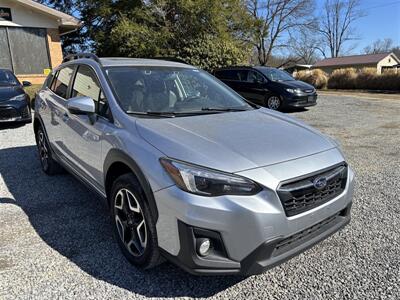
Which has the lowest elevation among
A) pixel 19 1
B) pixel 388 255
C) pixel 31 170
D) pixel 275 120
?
pixel 388 255

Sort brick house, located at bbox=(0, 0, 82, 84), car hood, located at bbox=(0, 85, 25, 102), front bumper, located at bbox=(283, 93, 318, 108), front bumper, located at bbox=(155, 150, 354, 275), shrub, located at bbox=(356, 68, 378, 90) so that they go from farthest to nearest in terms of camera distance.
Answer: shrub, located at bbox=(356, 68, 378, 90), brick house, located at bbox=(0, 0, 82, 84), front bumper, located at bbox=(283, 93, 318, 108), car hood, located at bbox=(0, 85, 25, 102), front bumper, located at bbox=(155, 150, 354, 275)

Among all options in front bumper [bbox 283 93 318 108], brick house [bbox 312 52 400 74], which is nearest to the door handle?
front bumper [bbox 283 93 318 108]

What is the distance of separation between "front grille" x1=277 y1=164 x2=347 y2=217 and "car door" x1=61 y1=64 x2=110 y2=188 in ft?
5.45

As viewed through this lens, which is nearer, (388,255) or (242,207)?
(242,207)

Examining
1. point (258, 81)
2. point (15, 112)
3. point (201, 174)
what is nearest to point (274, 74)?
point (258, 81)

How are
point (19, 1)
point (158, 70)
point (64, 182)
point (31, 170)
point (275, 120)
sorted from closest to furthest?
point (275, 120)
point (158, 70)
point (64, 182)
point (31, 170)
point (19, 1)

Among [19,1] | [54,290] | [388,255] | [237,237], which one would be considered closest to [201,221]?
[237,237]

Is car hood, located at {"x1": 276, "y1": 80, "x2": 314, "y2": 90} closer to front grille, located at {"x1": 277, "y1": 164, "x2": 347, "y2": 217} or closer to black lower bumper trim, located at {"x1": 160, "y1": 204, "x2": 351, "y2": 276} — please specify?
Answer: front grille, located at {"x1": 277, "y1": 164, "x2": 347, "y2": 217}

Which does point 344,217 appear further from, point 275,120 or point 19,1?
point 19,1

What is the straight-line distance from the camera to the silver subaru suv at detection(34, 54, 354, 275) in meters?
2.18

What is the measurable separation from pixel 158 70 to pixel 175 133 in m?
1.42

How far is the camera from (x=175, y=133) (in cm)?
260

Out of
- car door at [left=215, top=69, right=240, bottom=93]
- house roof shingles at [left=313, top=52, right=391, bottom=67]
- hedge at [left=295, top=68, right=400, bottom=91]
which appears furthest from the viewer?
house roof shingles at [left=313, top=52, right=391, bottom=67]

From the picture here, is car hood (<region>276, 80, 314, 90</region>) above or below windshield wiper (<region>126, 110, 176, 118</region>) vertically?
below
